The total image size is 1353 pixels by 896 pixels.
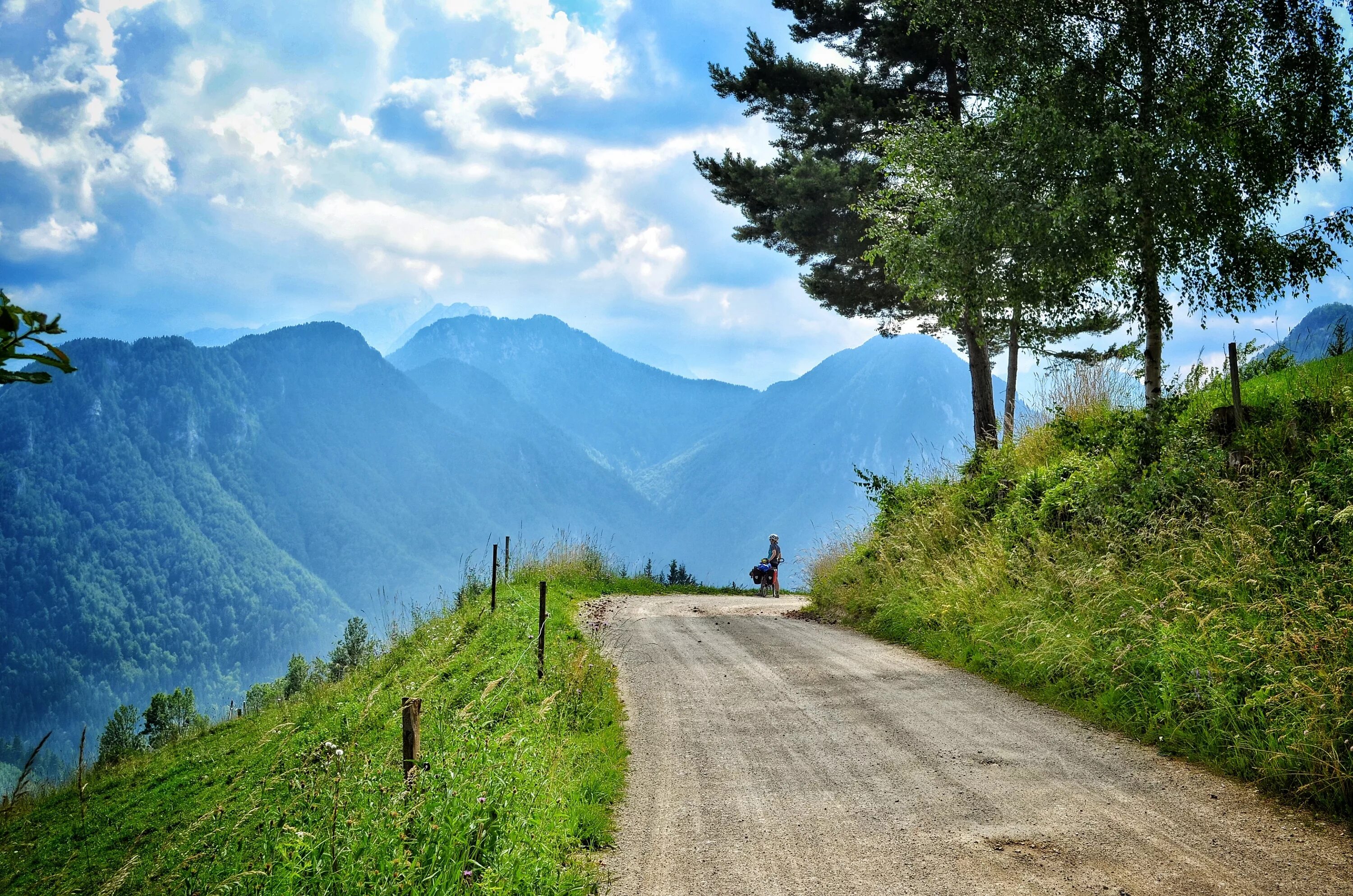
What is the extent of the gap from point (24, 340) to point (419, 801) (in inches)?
123

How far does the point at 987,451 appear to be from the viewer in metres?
13.0

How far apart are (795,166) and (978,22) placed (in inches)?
250

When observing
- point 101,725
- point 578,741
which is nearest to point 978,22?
point 578,741

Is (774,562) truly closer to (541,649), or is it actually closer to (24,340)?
(541,649)

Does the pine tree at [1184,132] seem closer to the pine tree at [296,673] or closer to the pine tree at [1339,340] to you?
the pine tree at [1339,340]

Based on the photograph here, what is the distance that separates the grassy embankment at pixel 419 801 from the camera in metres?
3.48

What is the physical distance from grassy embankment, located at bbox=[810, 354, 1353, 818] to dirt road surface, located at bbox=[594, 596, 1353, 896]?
14.8 inches

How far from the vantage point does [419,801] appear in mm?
3805

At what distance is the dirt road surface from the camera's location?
371cm

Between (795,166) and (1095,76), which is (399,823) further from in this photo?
(795,166)

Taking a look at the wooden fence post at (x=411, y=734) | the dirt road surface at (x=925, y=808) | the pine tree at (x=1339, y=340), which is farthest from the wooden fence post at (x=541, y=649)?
the pine tree at (x=1339, y=340)

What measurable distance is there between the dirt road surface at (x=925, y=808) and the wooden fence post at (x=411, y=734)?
1.20m

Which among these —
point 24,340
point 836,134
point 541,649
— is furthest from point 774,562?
point 24,340

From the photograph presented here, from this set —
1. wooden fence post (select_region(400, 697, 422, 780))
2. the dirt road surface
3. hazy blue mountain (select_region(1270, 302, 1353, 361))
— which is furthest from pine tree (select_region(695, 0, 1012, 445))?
wooden fence post (select_region(400, 697, 422, 780))
